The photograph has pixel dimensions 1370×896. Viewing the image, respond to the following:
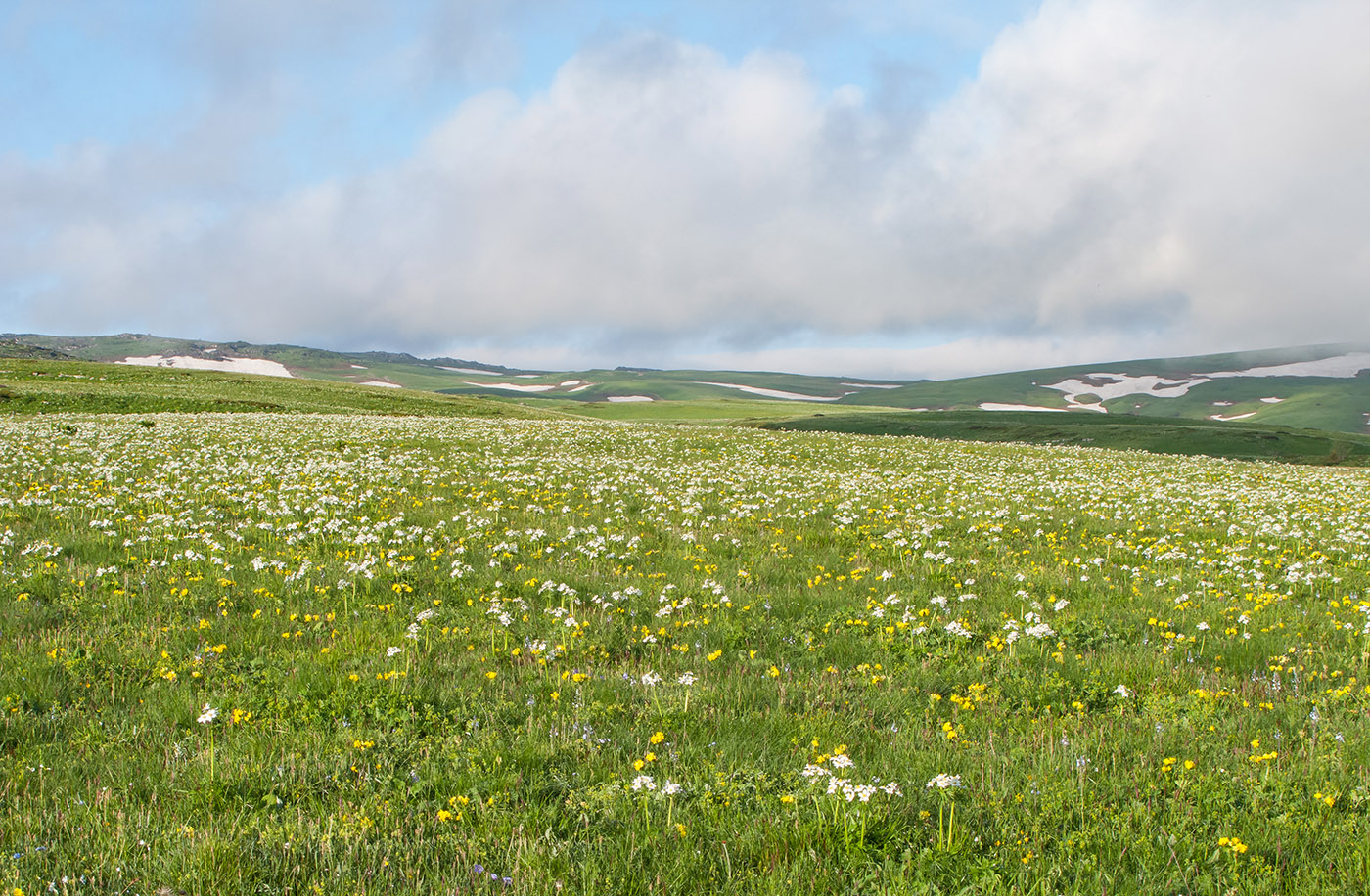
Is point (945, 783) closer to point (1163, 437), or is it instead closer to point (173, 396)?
point (1163, 437)

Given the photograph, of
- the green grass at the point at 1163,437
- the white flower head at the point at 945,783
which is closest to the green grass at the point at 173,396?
the green grass at the point at 1163,437

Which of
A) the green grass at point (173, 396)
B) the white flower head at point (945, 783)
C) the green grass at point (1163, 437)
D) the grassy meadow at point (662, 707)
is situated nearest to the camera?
the grassy meadow at point (662, 707)

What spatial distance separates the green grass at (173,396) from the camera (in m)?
51.3

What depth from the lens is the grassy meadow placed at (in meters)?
3.87

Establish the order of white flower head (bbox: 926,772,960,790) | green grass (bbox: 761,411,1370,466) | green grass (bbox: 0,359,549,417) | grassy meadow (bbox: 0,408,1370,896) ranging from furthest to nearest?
green grass (bbox: 761,411,1370,466)
green grass (bbox: 0,359,549,417)
white flower head (bbox: 926,772,960,790)
grassy meadow (bbox: 0,408,1370,896)

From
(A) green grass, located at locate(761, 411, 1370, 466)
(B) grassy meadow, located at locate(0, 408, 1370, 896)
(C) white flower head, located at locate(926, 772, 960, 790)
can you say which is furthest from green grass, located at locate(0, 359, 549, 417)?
(C) white flower head, located at locate(926, 772, 960, 790)

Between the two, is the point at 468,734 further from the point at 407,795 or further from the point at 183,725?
the point at 183,725

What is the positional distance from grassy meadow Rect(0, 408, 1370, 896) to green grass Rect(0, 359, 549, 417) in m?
47.2

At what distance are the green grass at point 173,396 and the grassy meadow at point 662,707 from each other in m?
47.2

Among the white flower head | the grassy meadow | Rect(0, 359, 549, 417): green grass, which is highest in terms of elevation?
Rect(0, 359, 549, 417): green grass

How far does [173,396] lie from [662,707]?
66477mm

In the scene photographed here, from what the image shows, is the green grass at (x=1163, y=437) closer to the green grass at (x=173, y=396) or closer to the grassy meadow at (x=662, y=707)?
the green grass at (x=173, y=396)

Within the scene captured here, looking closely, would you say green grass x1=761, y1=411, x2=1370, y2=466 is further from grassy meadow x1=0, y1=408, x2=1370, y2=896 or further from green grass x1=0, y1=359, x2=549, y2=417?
grassy meadow x1=0, y1=408, x2=1370, y2=896

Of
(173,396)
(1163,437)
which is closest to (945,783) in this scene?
(1163,437)
